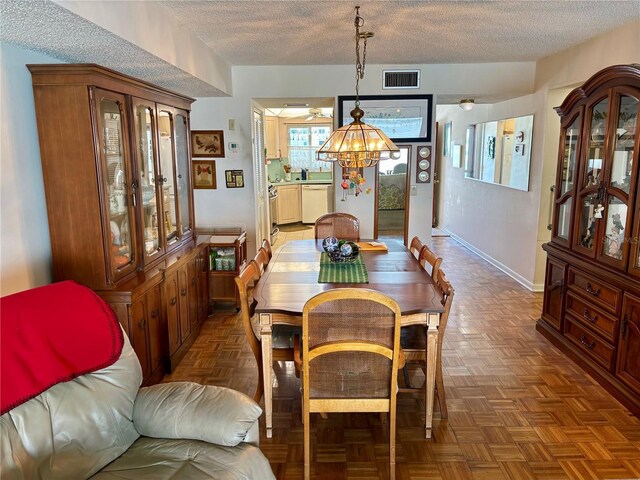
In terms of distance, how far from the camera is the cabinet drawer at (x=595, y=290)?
9.78 ft

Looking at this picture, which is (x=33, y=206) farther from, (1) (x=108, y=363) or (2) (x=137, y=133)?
(1) (x=108, y=363)

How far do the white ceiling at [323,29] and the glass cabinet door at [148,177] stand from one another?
13.2 inches

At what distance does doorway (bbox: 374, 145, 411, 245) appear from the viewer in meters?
5.48

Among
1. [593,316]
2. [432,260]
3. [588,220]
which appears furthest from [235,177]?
[593,316]

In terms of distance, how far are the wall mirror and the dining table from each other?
2.54 metres

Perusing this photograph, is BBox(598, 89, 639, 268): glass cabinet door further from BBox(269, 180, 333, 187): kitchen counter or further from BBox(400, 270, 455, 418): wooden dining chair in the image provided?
BBox(269, 180, 333, 187): kitchen counter

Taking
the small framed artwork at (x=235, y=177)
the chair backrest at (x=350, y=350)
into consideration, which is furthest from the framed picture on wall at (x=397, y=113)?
the chair backrest at (x=350, y=350)

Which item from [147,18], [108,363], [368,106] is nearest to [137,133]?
[147,18]

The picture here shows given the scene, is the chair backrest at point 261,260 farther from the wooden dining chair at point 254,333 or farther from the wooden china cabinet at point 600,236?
the wooden china cabinet at point 600,236

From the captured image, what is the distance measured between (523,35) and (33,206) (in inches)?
152

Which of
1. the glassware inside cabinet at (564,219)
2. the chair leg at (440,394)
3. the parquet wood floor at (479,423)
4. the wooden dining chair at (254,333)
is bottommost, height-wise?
the parquet wood floor at (479,423)

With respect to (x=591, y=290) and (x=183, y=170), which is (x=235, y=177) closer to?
(x=183, y=170)

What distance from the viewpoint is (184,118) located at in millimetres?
3930

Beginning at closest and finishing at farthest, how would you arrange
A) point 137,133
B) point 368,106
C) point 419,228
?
point 137,133, point 368,106, point 419,228
